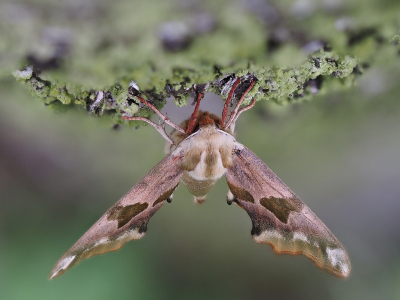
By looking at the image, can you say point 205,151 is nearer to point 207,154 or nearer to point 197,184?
point 207,154

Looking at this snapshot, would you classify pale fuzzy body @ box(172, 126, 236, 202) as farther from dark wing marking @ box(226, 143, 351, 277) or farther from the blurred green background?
the blurred green background

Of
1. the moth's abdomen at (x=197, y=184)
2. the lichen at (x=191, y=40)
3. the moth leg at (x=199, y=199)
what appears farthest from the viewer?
the moth leg at (x=199, y=199)

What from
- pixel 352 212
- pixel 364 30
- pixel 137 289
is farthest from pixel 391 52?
pixel 137 289

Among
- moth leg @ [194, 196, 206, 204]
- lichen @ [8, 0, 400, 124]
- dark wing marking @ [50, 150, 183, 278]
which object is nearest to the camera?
lichen @ [8, 0, 400, 124]

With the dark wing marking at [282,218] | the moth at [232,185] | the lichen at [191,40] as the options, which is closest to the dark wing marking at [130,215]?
the moth at [232,185]

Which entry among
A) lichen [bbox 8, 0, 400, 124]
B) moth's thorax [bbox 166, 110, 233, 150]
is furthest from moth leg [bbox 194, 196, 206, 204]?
lichen [bbox 8, 0, 400, 124]

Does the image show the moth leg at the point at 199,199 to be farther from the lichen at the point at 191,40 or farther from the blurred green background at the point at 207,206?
the lichen at the point at 191,40

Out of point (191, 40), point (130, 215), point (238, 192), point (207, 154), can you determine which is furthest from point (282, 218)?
point (191, 40)
